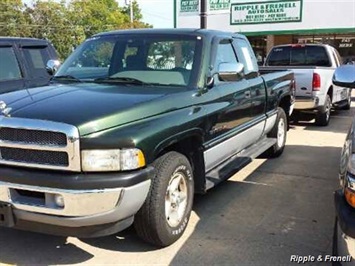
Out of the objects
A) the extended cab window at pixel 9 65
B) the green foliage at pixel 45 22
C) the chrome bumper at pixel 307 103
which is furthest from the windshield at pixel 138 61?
the green foliage at pixel 45 22

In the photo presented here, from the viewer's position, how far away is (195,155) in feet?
14.8

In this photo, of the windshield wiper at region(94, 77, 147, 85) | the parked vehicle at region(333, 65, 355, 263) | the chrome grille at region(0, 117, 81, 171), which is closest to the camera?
the parked vehicle at region(333, 65, 355, 263)

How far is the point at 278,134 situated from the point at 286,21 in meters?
17.2

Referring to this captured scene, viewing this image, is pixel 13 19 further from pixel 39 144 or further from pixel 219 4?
pixel 39 144

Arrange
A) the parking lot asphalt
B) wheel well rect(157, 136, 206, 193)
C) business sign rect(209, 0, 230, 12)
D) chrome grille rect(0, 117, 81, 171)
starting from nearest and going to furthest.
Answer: chrome grille rect(0, 117, 81, 171)
the parking lot asphalt
wheel well rect(157, 136, 206, 193)
business sign rect(209, 0, 230, 12)

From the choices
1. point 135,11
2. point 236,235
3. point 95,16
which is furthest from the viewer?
point 135,11

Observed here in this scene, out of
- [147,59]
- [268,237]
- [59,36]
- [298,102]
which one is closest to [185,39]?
[147,59]

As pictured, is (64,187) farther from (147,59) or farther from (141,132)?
(147,59)

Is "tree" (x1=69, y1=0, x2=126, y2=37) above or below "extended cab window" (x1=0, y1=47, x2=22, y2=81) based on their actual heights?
above

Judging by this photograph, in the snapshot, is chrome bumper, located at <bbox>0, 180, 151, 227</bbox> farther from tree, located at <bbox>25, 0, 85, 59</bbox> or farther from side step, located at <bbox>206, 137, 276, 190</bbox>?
tree, located at <bbox>25, 0, 85, 59</bbox>

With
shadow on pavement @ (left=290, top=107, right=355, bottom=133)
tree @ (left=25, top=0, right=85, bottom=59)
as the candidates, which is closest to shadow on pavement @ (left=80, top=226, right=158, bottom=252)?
shadow on pavement @ (left=290, top=107, right=355, bottom=133)

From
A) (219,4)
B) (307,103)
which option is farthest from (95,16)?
(307,103)

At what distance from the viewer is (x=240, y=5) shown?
79.3 feet

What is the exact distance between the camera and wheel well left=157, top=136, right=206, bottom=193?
4379 millimetres
